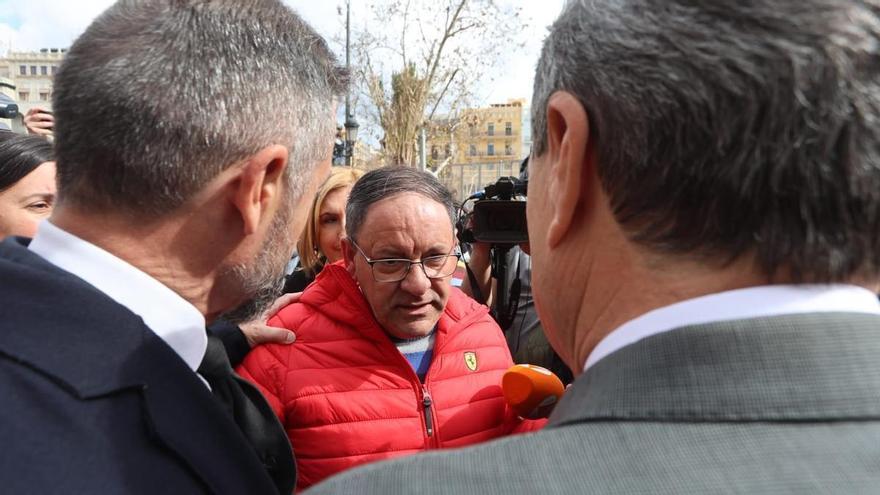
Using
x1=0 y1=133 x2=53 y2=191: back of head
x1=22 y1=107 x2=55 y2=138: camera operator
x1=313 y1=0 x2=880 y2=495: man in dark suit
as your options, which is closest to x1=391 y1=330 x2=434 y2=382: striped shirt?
x1=313 y1=0 x2=880 y2=495: man in dark suit

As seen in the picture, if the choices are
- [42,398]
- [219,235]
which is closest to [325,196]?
[219,235]

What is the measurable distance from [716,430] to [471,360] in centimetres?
143

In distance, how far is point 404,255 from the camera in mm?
2064

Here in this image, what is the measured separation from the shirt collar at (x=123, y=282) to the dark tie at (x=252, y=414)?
30 cm

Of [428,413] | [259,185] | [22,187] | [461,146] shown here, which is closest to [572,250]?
[259,185]

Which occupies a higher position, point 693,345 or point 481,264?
point 693,345

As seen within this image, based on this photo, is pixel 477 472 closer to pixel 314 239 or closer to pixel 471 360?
pixel 471 360

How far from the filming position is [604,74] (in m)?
0.80

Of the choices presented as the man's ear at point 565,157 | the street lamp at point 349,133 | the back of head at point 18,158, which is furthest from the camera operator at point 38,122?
the street lamp at point 349,133

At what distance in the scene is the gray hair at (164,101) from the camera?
96cm

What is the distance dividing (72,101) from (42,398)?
44 centimetres

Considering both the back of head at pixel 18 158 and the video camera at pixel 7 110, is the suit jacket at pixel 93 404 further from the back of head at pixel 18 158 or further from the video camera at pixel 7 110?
the video camera at pixel 7 110

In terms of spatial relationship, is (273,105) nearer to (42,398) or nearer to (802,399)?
(42,398)

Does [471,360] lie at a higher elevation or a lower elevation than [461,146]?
lower
